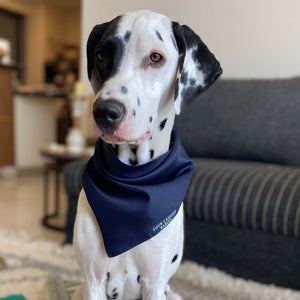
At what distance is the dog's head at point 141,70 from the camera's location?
0.75 metres

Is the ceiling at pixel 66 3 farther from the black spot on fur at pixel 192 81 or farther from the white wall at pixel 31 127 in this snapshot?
the black spot on fur at pixel 192 81

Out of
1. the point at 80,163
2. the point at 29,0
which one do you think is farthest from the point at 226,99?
the point at 29,0


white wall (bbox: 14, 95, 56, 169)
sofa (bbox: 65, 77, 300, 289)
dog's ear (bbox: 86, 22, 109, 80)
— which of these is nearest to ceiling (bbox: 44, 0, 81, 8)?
white wall (bbox: 14, 95, 56, 169)

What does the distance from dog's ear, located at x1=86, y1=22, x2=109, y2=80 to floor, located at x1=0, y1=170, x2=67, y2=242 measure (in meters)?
1.72

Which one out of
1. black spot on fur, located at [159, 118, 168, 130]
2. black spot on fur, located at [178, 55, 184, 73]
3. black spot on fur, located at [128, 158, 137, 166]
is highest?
black spot on fur, located at [178, 55, 184, 73]

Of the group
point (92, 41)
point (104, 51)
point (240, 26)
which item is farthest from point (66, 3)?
point (104, 51)

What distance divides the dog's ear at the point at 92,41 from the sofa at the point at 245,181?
0.98 meters

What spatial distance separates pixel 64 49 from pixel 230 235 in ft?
22.1

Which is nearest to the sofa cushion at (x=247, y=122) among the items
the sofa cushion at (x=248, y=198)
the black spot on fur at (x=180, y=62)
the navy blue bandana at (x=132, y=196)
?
Result: the sofa cushion at (x=248, y=198)

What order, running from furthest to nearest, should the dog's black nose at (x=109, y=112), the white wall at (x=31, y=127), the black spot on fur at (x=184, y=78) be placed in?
1. the white wall at (x=31, y=127)
2. the black spot on fur at (x=184, y=78)
3. the dog's black nose at (x=109, y=112)

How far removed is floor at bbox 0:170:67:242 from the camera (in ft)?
8.39

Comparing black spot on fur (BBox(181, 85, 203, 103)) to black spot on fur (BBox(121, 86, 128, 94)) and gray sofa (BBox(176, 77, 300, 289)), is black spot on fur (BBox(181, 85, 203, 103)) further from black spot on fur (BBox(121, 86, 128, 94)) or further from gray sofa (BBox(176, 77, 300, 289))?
gray sofa (BBox(176, 77, 300, 289))

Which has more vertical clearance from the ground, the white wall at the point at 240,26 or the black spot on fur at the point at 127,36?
the white wall at the point at 240,26

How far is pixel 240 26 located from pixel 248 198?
865 millimetres
